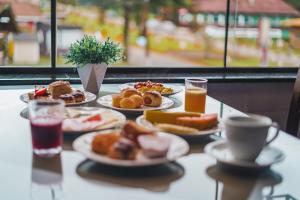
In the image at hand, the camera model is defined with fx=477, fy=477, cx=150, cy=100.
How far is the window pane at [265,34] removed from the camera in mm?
2890

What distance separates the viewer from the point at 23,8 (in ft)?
8.57

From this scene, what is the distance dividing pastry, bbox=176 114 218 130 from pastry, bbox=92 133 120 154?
28 cm

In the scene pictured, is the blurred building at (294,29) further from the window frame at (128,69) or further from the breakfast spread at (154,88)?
the breakfast spread at (154,88)

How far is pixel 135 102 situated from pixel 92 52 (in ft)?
1.15

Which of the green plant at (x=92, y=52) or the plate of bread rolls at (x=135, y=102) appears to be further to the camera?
the green plant at (x=92, y=52)

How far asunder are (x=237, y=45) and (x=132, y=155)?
202 centimetres

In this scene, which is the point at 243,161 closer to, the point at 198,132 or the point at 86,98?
the point at 198,132

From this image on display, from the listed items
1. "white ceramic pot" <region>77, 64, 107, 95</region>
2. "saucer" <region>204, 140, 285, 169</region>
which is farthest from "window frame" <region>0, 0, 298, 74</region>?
"saucer" <region>204, 140, 285, 169</region>

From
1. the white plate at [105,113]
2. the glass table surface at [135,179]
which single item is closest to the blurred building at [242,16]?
the white plate at [105,113]

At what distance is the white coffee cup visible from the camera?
1029mm

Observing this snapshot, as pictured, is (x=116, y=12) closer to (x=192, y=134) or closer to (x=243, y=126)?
(x=192, y=134)

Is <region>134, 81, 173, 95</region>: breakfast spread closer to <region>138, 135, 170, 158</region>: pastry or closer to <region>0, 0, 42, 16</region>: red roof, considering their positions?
<region>138, 135, 170, 158</region>: pastry

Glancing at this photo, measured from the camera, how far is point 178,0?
287cm

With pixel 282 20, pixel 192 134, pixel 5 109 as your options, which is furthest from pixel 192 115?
pixel 282 20
